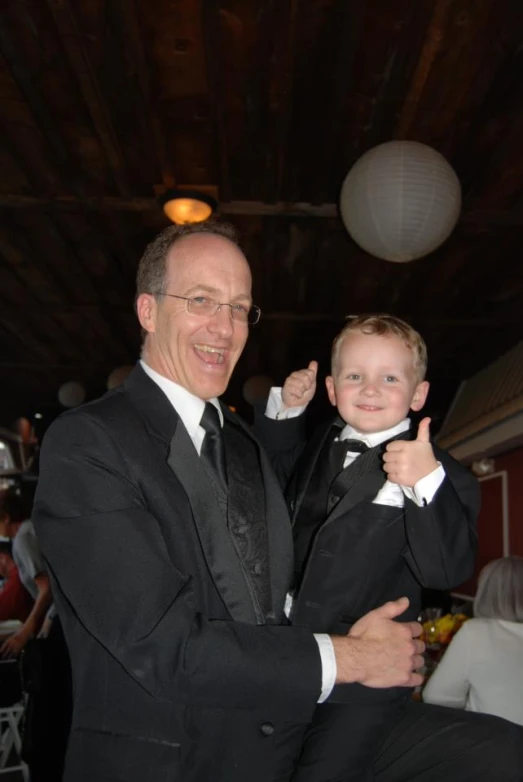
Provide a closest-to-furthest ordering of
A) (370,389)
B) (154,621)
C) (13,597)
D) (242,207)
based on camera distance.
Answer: (154,621) < (370,389) < (242,207) < (13,597)

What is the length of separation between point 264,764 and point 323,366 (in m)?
7.91

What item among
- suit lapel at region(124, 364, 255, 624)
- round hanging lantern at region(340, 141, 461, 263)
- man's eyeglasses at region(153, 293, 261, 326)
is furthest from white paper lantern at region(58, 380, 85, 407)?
suit lapel at region(124, 364, 255, 624)

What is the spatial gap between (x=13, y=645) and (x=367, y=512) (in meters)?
3.58

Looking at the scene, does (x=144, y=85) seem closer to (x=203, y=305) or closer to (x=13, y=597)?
(x=203, y=305)

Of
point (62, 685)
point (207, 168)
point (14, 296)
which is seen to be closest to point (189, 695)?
point (62, 685)

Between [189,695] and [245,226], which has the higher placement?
[245,226]

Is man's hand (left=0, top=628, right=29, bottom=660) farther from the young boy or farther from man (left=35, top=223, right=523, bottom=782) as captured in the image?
man (left=35, top=223, right=523, bottom=782)

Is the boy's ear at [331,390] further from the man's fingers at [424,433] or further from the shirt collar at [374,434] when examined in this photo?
the man's fingers at [424,433]

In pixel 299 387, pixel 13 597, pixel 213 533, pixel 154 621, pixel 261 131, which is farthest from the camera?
pixel 13 597

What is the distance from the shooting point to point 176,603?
4.15 ft

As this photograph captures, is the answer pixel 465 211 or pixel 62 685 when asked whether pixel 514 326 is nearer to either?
pixel 465 211

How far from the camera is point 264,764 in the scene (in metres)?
1.41

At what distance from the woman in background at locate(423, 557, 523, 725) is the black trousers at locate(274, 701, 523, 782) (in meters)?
1.57

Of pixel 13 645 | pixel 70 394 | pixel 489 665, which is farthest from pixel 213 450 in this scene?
pixel 70 394
